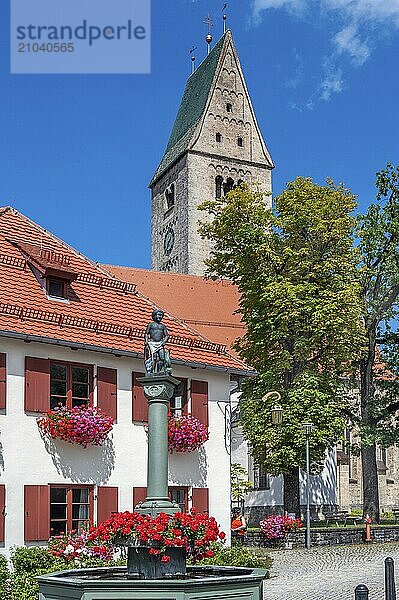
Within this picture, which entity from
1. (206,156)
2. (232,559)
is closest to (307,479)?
(232,559)

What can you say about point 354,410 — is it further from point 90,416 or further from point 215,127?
point 215,127

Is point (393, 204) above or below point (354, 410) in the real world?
above

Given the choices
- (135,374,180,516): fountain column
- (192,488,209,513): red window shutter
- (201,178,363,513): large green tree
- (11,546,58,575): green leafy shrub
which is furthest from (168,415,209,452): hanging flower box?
(201,178,363,513): large green tree

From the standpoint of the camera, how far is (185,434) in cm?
2133

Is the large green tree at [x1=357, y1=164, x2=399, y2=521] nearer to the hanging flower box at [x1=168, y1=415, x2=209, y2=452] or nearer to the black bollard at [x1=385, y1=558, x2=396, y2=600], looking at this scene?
the hanging flower box at [x1=168, y1=415, x2=209, y2=452]

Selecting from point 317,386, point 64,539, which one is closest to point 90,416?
point 64,539

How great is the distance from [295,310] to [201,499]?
10.8 meters

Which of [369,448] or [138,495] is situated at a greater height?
[369,448]

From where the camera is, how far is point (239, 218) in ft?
111

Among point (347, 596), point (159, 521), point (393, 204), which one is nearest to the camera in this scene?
point (159, 521)

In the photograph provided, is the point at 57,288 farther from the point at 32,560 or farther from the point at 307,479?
the point at 307,479

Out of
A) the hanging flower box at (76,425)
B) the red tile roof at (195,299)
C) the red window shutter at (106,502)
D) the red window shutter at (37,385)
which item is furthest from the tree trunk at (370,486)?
the red window shutter at (37,385)

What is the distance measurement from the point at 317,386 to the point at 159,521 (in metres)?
20.4

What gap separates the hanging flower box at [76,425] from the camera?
63.2 feet
